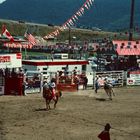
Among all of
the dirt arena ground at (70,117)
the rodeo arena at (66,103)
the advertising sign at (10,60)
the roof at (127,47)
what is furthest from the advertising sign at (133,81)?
the advertising sign at (10,60)

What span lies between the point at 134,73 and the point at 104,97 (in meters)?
8.66

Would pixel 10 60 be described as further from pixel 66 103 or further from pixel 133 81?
pixel 133 81

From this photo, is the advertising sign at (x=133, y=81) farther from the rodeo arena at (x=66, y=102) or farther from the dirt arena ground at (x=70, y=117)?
the dirt arena ground at (x=70, y=117)

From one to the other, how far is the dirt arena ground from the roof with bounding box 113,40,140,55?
418 inches

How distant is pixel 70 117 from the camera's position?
19.9 m

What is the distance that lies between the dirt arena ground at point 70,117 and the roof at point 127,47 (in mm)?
10610

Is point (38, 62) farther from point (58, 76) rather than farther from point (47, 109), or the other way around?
point (47, 109)

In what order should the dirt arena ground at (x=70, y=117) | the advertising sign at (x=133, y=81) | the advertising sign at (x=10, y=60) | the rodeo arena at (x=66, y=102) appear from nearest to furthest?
the dirt arena ground at (x=70, y=117) < the rodeo arena at (x=66, y=102) < the advertising sign at (x=10, y=60) < the advertising sign at (x=133, y=81)

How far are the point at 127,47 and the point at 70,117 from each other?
66.1ft

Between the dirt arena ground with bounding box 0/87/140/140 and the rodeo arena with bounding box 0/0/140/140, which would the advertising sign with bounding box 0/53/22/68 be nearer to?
the rodeo arena with bounding box 0/0/140/140

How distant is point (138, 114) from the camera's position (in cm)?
2114

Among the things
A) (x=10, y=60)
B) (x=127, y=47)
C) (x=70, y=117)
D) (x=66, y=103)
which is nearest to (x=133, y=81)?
(x=127, y=47)

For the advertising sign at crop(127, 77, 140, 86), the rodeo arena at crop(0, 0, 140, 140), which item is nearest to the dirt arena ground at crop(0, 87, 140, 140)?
the rodeo arena at crop(0, 0, 140, 140)

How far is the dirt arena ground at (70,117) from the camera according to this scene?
641 inches
